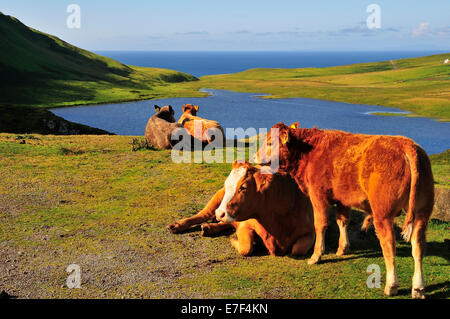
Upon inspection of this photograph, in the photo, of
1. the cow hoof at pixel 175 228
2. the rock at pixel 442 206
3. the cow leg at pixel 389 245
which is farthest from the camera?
the rock at pixel 442 206

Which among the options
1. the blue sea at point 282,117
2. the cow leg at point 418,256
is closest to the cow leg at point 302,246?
the cow leg at point 418,256

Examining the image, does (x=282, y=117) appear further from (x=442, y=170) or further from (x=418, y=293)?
(x=418, y=293)

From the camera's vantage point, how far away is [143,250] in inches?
412

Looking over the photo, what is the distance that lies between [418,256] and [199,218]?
20.4ft

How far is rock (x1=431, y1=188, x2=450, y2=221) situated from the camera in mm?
13289

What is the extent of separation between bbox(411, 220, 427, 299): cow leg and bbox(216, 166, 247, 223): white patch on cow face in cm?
358

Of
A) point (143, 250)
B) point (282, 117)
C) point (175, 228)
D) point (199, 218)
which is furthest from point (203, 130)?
point (282, 117)

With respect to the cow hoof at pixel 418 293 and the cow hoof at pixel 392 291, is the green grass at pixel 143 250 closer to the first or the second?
the cow hoof at pixel 392 291

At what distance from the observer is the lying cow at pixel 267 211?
8797 mm

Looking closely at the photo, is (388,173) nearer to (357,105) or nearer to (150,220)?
(150,220)

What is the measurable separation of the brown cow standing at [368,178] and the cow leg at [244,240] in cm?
154

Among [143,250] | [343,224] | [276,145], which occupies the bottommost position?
[143,250]

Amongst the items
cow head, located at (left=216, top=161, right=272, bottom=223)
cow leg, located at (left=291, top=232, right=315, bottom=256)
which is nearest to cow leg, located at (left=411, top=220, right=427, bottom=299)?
cow leg, located at (left=291, top=232, right=315, bottom=256)
